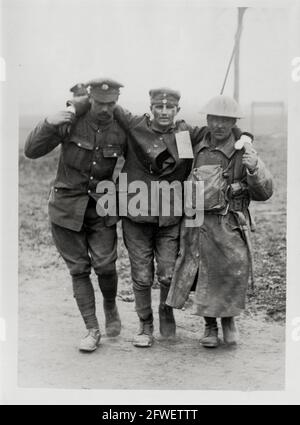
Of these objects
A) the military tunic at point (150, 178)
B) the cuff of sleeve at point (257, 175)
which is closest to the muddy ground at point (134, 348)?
the military tunic at point (150, 178)

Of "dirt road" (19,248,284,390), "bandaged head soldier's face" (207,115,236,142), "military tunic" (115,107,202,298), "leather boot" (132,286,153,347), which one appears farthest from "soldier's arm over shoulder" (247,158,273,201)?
"dirt road" (19,248,284,390)

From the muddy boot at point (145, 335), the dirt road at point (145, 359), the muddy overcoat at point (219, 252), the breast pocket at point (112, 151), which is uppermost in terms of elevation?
the breast pocket at point (112, 151)

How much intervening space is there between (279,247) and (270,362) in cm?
191

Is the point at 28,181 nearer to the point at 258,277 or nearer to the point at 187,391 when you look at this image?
the point at 258,277

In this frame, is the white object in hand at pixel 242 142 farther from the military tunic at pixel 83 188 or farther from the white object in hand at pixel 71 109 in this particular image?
the white object in hand at pixel 71 109

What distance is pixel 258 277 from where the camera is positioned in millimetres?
5570

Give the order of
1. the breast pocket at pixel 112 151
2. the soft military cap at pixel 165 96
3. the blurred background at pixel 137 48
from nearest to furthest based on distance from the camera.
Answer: the soft military cap at pixel 165 96, the breast pocket at pixel 112 151, the blurred background at pixel 137 48

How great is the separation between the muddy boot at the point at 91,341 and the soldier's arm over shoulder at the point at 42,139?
126cm

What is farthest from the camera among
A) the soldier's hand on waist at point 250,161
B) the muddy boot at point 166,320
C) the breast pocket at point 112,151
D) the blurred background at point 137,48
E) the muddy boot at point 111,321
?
the muddy boot at point 111,321

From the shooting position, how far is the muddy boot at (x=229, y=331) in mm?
4539

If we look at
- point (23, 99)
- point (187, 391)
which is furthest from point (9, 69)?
point (187, 391)

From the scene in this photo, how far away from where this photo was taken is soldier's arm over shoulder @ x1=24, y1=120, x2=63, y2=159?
418 centimetres

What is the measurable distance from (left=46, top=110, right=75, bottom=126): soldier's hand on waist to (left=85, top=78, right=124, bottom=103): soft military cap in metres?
0.21

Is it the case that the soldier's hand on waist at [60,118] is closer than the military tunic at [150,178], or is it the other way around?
the soldier's hand on waist at [60,118]
